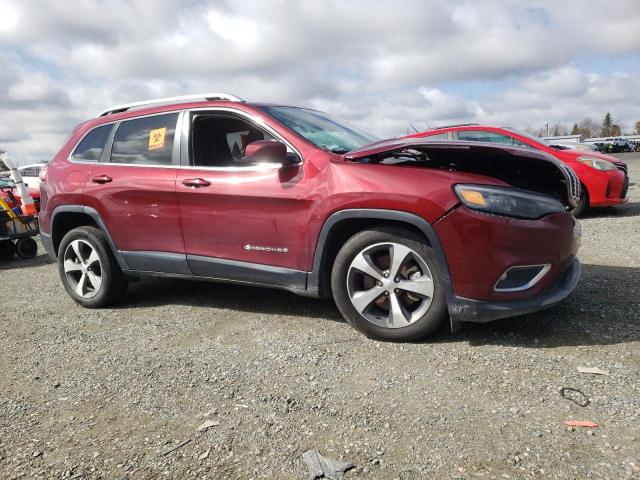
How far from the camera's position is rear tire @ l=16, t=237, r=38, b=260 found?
8672mm

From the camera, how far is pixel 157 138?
432 centimetres

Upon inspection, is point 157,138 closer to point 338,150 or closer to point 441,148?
point 338,150

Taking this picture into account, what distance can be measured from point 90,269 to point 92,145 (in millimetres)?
1144

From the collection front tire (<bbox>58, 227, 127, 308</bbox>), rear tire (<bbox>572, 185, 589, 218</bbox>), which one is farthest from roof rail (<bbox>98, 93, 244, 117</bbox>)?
rear tire (<bbox>572, 185, 589, 218</bbox>)

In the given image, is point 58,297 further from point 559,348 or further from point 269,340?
point 559,348

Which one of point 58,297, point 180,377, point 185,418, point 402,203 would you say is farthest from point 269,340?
point 58,297

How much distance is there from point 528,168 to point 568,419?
1678mm

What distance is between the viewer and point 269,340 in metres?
3.63

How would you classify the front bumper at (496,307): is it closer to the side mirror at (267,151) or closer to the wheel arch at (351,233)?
the wheel arch at (351,233)

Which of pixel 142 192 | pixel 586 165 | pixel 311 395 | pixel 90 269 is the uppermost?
pixel 142 192

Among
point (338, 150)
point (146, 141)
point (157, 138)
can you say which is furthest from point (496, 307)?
point (146, 141)

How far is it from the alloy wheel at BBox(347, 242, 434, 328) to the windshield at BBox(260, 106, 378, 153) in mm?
901

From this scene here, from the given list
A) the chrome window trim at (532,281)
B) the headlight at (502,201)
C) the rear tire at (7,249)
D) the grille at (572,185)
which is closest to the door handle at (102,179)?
the headlight at (502,201)

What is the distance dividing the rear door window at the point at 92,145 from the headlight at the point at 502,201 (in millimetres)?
3268
